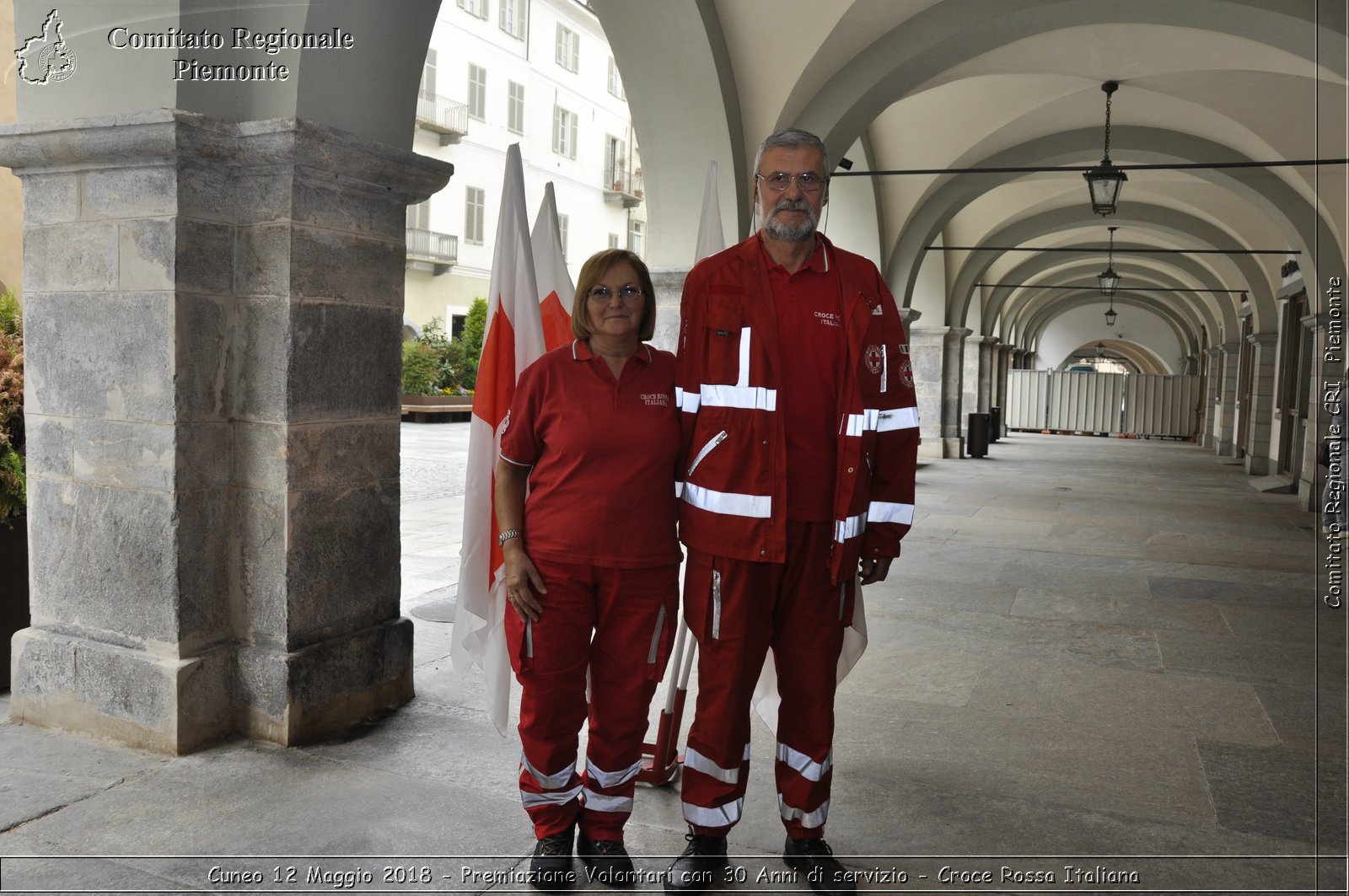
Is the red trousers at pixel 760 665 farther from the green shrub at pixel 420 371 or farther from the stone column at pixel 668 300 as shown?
the green shrub at pixel 420 371

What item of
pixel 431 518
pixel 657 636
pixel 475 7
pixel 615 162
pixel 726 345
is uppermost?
pixel 475 7

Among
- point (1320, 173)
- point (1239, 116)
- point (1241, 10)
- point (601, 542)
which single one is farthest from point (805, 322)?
point (1320, 173)

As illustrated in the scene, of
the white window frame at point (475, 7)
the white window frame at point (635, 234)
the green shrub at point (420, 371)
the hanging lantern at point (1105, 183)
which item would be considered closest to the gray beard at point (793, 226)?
the hanging lantern at point (1105, 183)

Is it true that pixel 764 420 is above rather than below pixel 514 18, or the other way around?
below

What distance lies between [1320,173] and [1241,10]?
416cm

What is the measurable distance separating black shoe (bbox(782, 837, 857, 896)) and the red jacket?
0.72 meters

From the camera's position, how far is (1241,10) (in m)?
7.70

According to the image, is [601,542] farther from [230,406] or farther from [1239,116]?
[1239,116]

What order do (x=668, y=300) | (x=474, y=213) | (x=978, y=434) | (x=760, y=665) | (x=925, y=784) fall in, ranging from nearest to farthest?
(x=760, y=665) → (x=925, y=784) → (x=668, y=300) → (x=978, y=434) → (x=474, y=213)

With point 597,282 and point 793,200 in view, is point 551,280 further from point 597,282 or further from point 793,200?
point 793,200

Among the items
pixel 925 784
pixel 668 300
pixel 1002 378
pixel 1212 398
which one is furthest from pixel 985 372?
pixel 925 784

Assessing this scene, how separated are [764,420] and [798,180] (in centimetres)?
61

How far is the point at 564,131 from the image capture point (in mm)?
30188

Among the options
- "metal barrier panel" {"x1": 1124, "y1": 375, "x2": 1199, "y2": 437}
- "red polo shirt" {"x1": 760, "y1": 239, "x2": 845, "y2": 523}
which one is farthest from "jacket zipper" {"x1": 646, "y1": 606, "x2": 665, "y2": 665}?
"metal barrier panel" {"x1": 1124, "y1": 375, "x2": 1199, "y2": 437}
